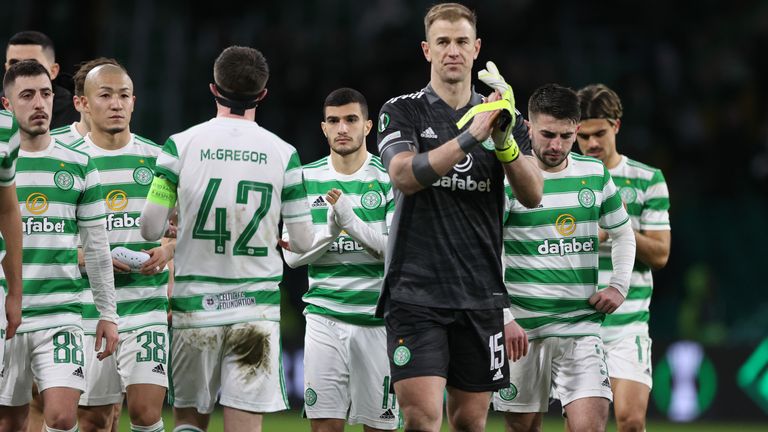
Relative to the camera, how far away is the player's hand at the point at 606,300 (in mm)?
6816

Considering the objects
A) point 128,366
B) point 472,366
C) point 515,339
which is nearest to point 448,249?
point 472,366

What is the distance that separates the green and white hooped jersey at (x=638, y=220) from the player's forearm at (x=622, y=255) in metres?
0.98

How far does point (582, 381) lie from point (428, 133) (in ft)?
5.99

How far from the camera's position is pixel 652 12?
1786 centimetres

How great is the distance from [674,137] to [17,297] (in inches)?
487

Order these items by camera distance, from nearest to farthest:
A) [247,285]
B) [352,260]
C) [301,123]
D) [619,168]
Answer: [247,285]
[352,260]
[619,168]
[301,123]

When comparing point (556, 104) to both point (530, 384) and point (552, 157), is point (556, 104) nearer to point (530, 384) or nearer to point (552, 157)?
point (552, 157)

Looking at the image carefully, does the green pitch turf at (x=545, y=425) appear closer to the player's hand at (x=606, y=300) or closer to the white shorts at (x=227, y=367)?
the player's hand at (x=606, y=300)

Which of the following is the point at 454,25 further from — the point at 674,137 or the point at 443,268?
the point at 674,137

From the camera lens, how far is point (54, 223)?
643 cm

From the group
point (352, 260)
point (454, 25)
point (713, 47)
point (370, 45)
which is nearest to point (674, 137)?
point (713, 47)

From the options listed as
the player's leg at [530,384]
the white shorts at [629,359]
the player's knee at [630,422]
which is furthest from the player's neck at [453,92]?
the player's knee at [630,422]

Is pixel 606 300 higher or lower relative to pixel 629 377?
higher

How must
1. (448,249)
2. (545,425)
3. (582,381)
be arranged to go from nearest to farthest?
(448,249)
(582,381)
(545,425)
